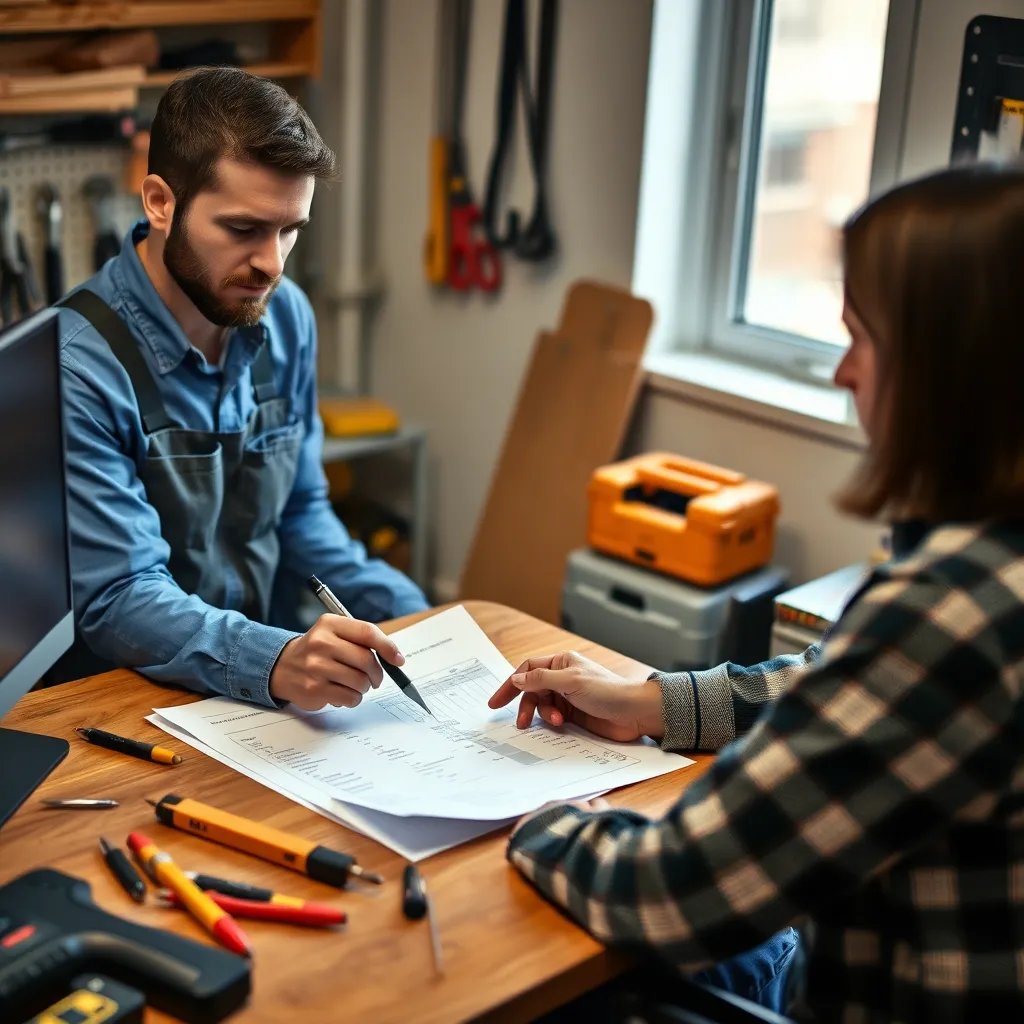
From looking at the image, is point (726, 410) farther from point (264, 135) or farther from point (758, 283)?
point (264, 135)

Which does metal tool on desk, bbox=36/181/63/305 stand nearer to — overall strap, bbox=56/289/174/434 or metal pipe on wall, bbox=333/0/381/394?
metal pipe on wall, bbox=333/0/381/394

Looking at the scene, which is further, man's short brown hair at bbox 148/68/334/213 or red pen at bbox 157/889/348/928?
man's short brown hair at bbox 148/68/334/213

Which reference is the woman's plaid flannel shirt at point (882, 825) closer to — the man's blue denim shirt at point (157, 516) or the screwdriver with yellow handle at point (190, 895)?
the screwdriver with yellow handle at point (190, 895)

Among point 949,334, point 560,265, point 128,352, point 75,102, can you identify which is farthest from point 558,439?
point 949,334

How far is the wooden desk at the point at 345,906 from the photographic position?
100 cm

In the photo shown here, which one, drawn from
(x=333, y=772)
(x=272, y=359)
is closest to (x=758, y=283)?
(x=272, y=359)

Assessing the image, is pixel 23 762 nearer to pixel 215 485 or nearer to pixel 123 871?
pixel 123 871

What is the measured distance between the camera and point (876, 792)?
3.11 ft

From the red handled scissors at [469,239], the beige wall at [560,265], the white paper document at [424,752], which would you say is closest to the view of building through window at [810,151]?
the beige wall at [560,265]

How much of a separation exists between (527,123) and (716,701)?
1928mm

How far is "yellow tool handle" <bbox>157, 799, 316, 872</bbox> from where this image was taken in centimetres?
114

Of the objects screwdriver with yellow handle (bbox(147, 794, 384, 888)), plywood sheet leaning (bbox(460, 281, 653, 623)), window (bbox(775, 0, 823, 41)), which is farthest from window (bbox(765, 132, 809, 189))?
screwdriver with yellow handle (bbox(147, 794, 384, 888))

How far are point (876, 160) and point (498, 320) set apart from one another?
105 cm

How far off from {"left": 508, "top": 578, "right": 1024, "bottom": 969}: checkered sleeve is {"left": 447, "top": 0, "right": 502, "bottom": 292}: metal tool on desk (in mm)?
2243
